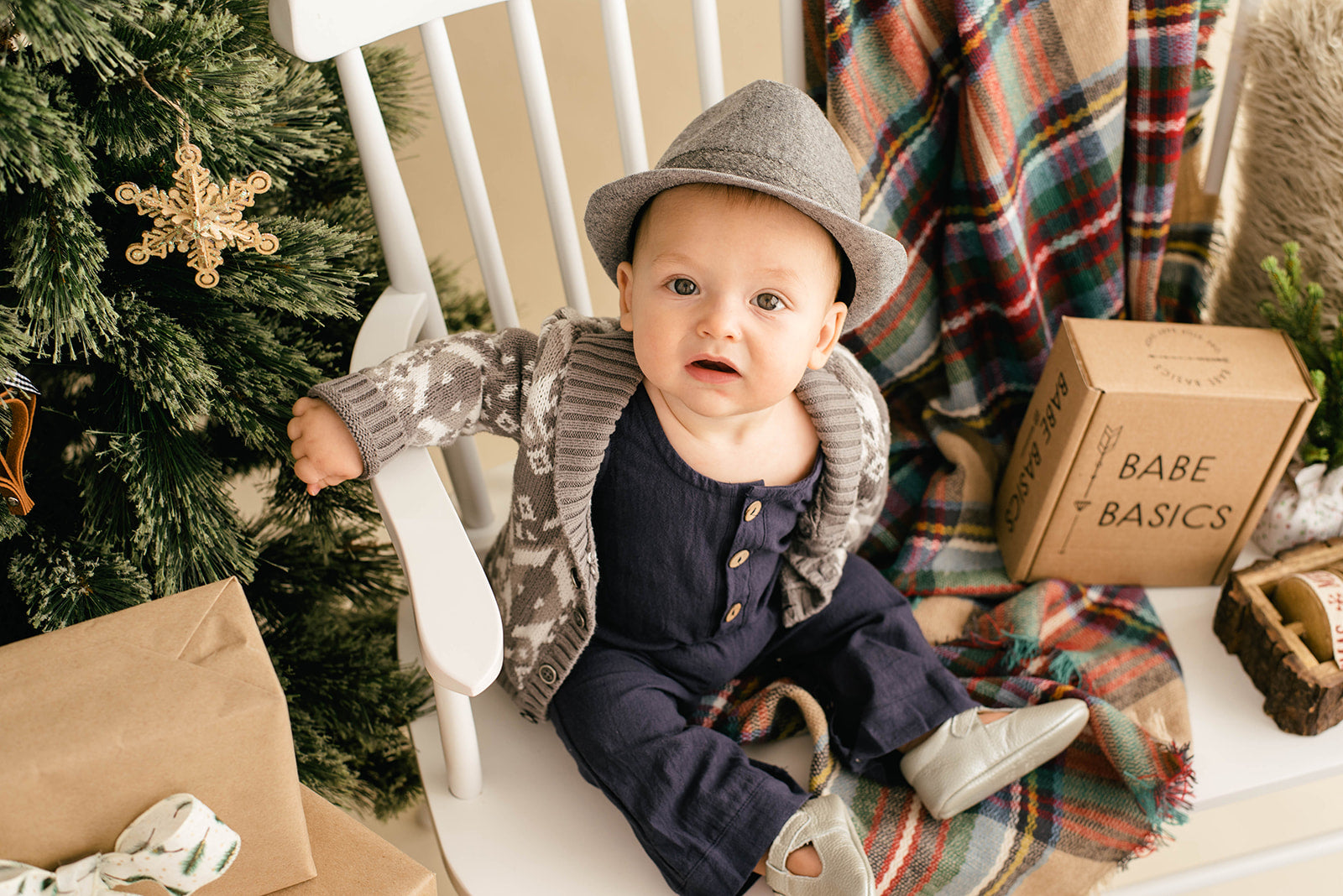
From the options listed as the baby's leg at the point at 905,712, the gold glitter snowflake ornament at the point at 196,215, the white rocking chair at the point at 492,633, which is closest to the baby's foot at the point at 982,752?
the baby's leg at the point at 905,712

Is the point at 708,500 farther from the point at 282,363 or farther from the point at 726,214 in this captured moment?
the point at 282,363

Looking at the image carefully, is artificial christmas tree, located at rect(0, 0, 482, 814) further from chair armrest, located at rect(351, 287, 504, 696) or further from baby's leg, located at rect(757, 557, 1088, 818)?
baby's leg, located at rect(757, 557, 1088, 818)

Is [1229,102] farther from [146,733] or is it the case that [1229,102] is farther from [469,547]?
[146,733]

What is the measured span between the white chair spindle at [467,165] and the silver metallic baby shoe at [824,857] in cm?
51

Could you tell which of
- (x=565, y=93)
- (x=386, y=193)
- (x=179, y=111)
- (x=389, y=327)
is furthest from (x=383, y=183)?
(x=565, y=93)

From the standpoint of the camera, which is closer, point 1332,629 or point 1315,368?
point 1332,629

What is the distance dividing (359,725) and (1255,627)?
0.82 metres

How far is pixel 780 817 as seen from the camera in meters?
0.77

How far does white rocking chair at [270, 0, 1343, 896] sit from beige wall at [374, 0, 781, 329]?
302mm

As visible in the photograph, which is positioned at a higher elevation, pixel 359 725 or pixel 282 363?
pixel 282 363

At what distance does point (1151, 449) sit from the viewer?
914mm

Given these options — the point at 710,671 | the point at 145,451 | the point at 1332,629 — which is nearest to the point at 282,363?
the point at 145,451

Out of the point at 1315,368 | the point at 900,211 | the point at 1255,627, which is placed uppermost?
the point at 900,211

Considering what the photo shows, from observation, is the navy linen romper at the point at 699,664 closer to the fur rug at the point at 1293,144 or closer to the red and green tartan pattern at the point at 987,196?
the red and green tartan pattern at the point at 987,196
